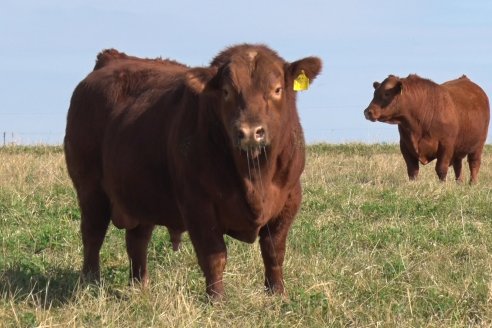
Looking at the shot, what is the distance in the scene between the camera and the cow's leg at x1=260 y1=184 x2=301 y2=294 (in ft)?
19.8

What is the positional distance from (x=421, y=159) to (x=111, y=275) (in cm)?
1023

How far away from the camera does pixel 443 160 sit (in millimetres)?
16484

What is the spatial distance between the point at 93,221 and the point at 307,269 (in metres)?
1.74

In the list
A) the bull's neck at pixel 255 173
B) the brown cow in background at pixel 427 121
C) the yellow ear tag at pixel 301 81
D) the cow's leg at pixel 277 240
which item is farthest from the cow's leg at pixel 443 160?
the bull's neck at pixel 255 173

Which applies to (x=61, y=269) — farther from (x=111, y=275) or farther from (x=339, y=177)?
(x=339, y=177)

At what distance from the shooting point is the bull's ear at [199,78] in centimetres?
570

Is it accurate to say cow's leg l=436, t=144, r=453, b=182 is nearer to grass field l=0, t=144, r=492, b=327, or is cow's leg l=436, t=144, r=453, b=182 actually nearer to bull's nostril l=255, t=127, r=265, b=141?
grass field l=0, t=144, r=492, b=327

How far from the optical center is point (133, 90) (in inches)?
280

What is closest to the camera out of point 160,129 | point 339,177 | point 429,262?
point 160,129

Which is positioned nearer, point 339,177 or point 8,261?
point 8,261

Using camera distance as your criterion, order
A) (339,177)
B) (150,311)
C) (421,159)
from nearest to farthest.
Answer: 1. (150,311)
2. (339,177)
3. (421,159)

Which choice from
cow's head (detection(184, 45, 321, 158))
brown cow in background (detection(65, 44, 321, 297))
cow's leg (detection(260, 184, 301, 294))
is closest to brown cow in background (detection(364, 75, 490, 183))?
brown cow in background (detection(65, 44, 321, 297))

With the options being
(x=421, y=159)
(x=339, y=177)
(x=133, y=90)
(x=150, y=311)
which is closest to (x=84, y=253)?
(x=133, y=90)

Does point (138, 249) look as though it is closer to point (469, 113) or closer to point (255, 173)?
point (255, 173)
